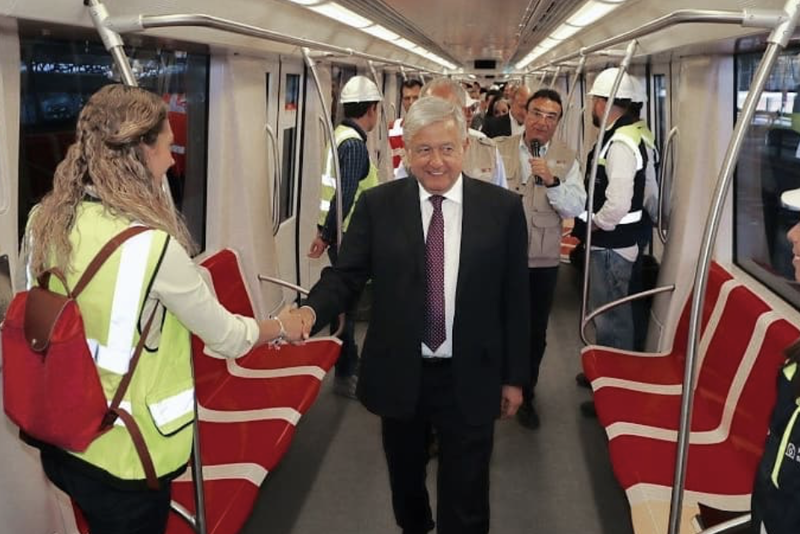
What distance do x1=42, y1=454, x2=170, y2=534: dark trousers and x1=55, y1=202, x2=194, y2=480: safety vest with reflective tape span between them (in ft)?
0.23

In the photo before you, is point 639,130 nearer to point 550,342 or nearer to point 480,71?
point 550,342

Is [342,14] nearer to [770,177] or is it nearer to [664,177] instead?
[664,177]

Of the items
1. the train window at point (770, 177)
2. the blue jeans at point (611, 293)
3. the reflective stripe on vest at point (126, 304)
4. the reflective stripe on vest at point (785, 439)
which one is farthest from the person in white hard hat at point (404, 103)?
the reflective stripe on vest at point (785, 439)

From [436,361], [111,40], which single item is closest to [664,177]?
[436,361]

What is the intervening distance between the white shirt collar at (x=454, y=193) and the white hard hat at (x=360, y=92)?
7.43 ft

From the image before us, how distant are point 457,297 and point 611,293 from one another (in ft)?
6.94

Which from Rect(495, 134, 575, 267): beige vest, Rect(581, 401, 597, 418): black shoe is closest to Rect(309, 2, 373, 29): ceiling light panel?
Rect(495, 134, 575, 267): beige vest

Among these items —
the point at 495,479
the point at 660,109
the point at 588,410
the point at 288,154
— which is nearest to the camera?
the point at 495,479

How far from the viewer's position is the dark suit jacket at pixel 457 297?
2.23 meters

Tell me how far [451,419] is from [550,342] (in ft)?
10.4

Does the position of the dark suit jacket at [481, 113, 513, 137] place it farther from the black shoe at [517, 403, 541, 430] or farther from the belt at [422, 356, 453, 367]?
the belt at [422, 356, 453, 367]

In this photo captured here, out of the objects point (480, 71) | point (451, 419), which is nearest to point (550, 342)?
point (451, 419)

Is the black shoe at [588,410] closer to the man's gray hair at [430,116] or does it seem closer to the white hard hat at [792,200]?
the man's gray hair at [430,116]

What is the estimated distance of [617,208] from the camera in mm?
3734
